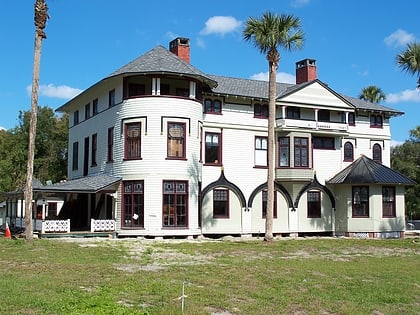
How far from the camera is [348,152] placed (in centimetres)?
3791

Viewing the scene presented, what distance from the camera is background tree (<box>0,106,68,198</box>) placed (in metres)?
60.4

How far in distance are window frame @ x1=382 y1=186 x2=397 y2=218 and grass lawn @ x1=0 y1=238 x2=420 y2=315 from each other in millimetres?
11820

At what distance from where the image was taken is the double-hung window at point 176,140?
30062mm

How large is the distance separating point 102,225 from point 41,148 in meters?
36.5

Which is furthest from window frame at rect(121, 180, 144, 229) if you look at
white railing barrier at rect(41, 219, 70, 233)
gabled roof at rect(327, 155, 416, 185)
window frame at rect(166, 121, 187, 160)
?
gabled roof at rect(327, 155, 416, 185)

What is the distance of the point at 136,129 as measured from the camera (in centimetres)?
3034

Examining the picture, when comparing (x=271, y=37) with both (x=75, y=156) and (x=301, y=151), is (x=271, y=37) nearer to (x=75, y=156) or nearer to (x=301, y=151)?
(x=301, y=151)

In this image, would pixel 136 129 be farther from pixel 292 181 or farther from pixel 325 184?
pixel 325 184

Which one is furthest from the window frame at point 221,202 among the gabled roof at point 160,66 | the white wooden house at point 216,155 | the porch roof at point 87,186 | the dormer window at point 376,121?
the dormer window at point 376,121

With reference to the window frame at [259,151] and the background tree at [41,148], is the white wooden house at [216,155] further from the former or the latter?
the background tree at [41,148]

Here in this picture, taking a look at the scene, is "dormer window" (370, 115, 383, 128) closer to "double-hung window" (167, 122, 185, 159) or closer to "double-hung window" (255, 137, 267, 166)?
"double-hung window" (255, 137, 267, 166)

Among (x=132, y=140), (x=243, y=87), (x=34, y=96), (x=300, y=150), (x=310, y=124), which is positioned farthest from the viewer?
(x=243, y=87)

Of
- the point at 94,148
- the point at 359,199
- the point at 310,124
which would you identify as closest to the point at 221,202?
the point at 310,124

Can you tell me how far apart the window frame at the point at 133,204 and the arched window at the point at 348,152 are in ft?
50.4
